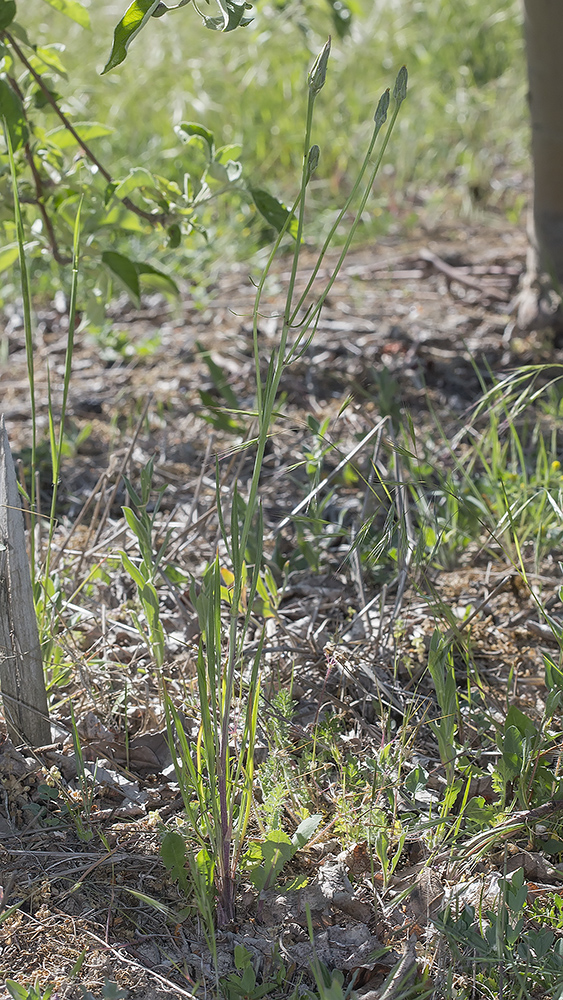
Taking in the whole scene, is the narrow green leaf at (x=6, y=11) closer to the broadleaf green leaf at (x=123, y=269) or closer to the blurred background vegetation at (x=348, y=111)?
the broadleaf green leaf at (x=123, y=269)

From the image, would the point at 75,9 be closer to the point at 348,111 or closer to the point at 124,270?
the point at 124,270

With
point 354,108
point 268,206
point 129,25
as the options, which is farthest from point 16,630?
point 354,108

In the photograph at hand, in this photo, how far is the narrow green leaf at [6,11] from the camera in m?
1.47

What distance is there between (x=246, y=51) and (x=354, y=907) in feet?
16.8

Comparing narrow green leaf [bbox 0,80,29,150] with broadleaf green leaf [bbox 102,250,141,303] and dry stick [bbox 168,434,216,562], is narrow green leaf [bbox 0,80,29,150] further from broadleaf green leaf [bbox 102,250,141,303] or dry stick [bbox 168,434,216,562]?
dry stick [bbox 168,434,216,562]

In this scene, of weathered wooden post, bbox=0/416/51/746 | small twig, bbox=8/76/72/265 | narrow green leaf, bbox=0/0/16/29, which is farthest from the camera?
small twig, bbox=8/76/72/265

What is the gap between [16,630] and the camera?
4.38 ft

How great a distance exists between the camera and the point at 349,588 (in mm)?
1844

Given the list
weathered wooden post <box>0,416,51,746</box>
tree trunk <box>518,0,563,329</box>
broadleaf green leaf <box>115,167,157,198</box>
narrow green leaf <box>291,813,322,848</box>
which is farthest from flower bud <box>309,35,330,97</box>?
tree trunk <box>518,0,563,329</box>

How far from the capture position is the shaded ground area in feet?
3.83

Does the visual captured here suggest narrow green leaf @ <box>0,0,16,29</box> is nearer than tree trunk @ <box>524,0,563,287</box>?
Yes

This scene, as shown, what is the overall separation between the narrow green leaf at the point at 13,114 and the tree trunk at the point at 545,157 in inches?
65.9

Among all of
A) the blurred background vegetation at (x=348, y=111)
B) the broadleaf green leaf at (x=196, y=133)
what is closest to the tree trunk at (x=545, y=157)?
the blurred background vegetation at (x=348, y=111)

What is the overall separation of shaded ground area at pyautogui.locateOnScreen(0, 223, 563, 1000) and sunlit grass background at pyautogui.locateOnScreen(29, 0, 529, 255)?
1.55 meters
